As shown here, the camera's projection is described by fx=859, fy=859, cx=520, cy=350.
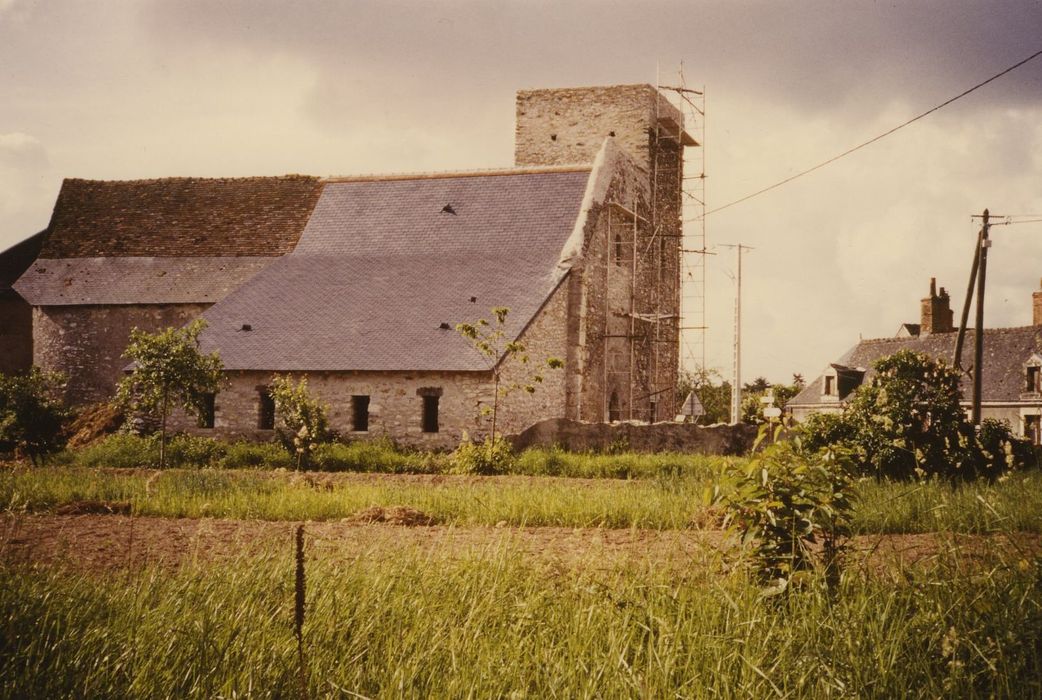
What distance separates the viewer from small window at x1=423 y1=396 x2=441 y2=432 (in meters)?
22.3

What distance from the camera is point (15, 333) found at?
31.4 metres

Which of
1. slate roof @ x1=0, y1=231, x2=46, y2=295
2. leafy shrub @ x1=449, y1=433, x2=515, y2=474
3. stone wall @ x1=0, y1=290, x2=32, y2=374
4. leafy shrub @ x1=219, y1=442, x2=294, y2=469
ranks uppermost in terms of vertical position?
slate roof @ x1=0, y1=231, x2=46, y2=295

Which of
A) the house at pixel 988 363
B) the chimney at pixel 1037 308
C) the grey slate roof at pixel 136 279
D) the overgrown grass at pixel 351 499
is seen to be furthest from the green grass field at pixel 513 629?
the chimney at pixel 1037 308

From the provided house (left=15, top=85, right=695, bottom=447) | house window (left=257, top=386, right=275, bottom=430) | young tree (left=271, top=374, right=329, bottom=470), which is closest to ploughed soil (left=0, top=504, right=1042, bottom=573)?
young tree (left=271, top=374, right=329, bottom=470)

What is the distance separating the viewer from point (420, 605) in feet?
16.3

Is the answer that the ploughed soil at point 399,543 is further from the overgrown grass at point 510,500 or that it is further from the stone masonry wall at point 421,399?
the stone masonry wall at point 421,399

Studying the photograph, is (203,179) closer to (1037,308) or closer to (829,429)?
(829,429)

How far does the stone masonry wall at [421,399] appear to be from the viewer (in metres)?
21.5

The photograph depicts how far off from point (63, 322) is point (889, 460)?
2619 cm

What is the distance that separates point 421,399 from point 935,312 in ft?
99.8

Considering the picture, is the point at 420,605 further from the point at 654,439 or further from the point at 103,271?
the point at 103,271

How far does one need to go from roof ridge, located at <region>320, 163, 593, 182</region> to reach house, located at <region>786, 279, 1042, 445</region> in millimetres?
13398

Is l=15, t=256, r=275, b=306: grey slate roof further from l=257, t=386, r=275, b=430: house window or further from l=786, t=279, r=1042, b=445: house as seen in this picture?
l=786, t=279, r=1042, b=445: house

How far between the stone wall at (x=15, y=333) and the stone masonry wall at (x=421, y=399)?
464 inches
